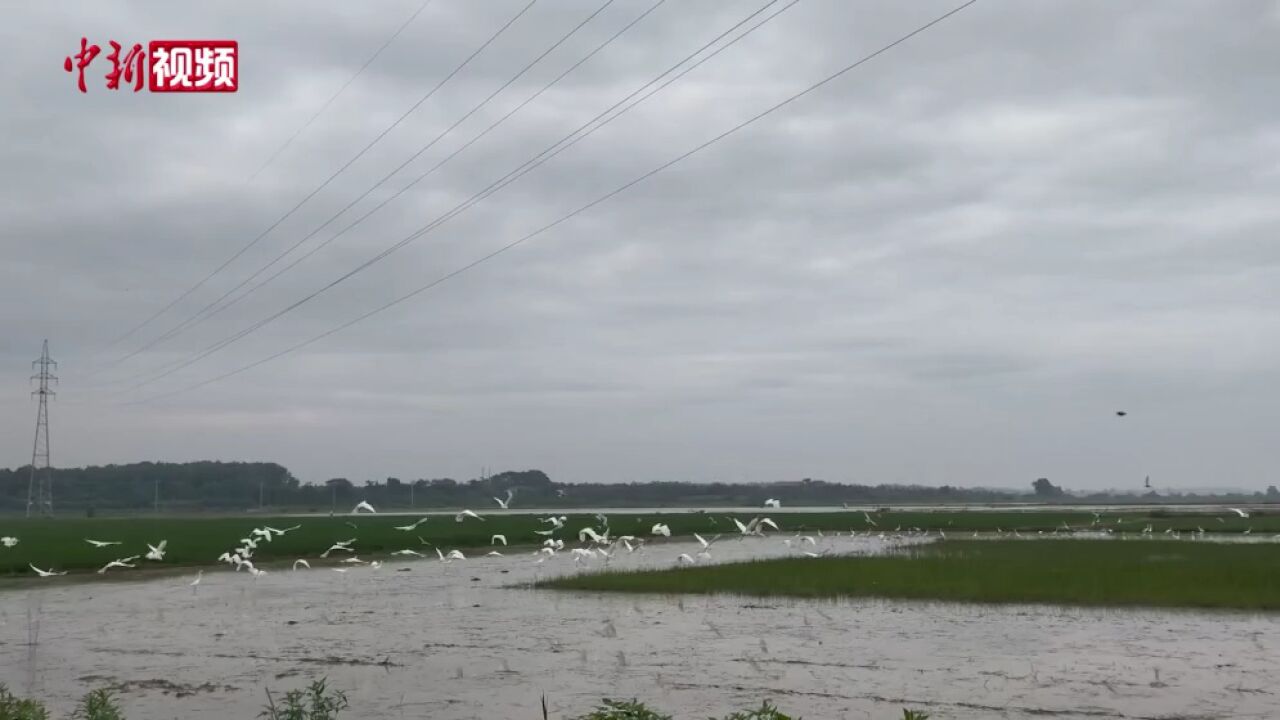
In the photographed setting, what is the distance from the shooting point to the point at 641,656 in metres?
18.3

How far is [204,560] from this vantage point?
45562 mm

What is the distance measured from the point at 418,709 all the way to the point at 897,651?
807 cm

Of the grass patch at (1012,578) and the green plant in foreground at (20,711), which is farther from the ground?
the green plant in foreground at (20,711)

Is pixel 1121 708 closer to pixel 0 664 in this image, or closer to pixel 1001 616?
pixel 1001 616

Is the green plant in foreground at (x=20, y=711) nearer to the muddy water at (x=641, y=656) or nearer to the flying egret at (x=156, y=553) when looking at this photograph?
the muddy water at (x=641, y=656)

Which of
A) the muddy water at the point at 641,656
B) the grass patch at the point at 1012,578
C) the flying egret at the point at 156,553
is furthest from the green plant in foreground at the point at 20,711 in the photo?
the flying egret at the point at 156,553

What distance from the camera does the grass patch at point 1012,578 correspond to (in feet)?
A: 86.3

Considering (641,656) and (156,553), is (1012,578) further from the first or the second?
(156,553)

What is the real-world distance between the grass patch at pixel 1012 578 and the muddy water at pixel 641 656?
7.01 ft

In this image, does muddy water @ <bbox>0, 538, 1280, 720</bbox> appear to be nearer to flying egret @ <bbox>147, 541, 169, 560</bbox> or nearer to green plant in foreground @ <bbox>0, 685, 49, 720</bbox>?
green plant in foreground @ <bbox>0, 685, 49, 720</bbox>

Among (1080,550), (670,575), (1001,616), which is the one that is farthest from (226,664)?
(1080,550)

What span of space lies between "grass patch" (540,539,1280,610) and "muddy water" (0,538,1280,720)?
2.14 m

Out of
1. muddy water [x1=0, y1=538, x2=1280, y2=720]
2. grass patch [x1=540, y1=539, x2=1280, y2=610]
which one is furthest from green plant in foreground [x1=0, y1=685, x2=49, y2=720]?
grass patch [x1=540, y1=539, x2=1280, y2=610]

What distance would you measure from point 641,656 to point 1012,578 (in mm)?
15945
